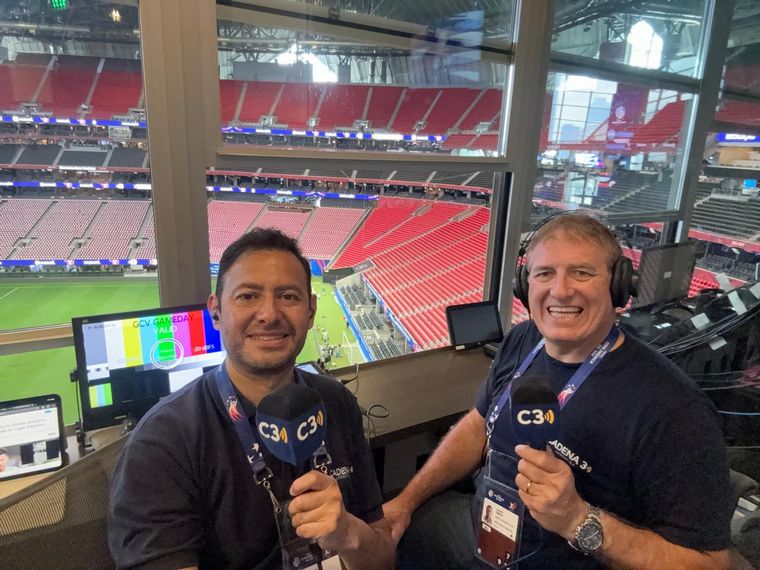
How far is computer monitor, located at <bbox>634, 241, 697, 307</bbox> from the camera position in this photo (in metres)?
2.67

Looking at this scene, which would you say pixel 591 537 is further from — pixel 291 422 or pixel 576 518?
pixel 291 422

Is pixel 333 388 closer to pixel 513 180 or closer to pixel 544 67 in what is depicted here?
pixel 513 180

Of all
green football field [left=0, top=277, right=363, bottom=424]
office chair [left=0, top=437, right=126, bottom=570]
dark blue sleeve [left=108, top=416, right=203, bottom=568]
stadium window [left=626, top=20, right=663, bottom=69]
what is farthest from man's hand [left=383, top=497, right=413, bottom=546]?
stadium window [left=626, top=20, right=663, bottom=69]

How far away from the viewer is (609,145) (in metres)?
3.21

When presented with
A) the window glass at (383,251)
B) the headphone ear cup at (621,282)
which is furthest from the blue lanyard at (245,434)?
the window glass at (383,251)

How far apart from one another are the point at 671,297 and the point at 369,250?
636cm

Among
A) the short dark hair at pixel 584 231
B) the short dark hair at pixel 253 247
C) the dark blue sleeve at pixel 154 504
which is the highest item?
the short dark hair at pixel 584 231

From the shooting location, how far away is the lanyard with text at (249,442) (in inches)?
36.8

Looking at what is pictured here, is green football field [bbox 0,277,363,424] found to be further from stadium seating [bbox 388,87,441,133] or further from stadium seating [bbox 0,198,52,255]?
stadium seating [bbox 388,87,441,133]

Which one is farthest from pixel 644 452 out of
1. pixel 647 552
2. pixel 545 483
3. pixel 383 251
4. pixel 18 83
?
pixel 383 251

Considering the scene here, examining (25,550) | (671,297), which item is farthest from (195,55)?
(671,297)

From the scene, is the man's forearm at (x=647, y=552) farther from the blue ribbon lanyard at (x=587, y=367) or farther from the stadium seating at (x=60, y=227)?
the stadium seating at (x=60, y=227)

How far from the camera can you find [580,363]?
4.17 feet

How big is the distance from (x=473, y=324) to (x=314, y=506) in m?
1.99
